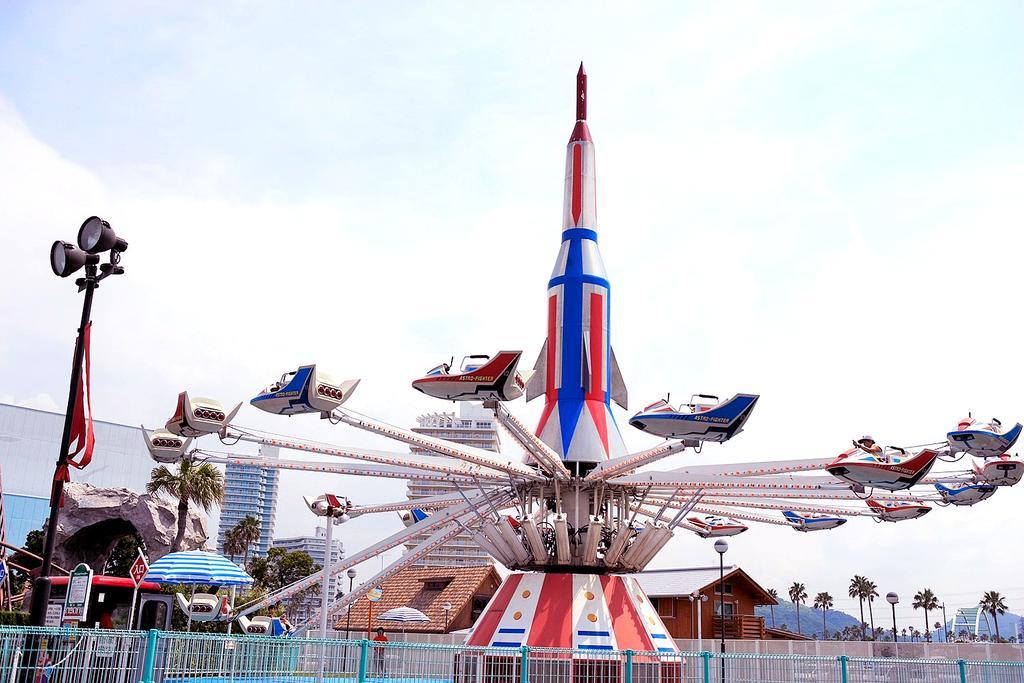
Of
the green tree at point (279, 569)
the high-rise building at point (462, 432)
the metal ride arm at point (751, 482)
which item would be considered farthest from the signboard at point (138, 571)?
the high-rise building at point (462, 432)

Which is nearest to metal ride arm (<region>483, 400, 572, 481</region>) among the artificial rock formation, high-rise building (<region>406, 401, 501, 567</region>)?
the artificial rock formation

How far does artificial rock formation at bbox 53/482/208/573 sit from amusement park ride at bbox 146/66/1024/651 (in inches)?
1258

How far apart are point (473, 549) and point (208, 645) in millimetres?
104974

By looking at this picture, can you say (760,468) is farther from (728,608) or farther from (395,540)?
(728,608)

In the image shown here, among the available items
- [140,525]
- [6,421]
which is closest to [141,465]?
[6,421]

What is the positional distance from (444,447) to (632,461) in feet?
13.9

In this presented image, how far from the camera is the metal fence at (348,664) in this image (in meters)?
12.1

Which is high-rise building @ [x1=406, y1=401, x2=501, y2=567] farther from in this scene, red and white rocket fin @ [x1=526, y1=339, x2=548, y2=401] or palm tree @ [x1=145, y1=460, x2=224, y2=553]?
red and white rocket fin @ [x1=526, y1=339, x2=548, y2=401]

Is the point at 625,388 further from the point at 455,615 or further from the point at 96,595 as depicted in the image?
the point at 455,615

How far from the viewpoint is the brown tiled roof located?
149 ft

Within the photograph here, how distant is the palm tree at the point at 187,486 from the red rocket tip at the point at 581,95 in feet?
108

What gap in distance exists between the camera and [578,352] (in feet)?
78.4

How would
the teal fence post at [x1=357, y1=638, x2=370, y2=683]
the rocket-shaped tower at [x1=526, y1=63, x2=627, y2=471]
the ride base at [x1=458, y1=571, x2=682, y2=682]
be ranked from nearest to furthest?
the teal fence post at [x1=357, y1=638, x2=370, y2=683], the ride base at [x1=458, y1=571, x2=682, y2=682], the rocket-shaped tower at [x1=526, y1=63, x2=627, y2=471]

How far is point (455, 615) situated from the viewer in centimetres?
Answer: 4466
